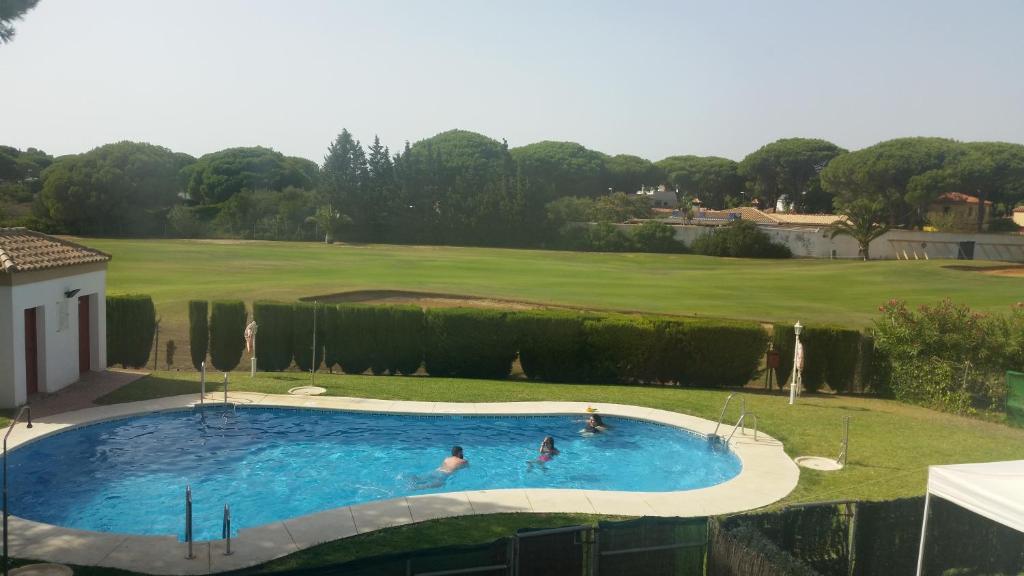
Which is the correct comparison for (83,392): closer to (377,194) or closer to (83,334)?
(83,334)

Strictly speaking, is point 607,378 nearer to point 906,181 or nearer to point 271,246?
point 271,246

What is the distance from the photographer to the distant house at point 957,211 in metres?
74.2

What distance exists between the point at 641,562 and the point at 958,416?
47.8 ft

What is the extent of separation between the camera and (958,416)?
63.6ft

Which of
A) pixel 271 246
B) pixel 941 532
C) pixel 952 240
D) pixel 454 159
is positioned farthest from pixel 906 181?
pixel 941 532

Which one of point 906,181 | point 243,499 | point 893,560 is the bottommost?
point 243,499

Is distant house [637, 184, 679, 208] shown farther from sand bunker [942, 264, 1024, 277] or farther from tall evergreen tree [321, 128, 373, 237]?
sand bunker [942, 264, 1024, 277]

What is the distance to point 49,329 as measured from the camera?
18328 millimetres

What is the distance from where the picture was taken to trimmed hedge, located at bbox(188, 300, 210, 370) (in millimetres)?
22953

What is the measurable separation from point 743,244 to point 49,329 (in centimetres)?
5639

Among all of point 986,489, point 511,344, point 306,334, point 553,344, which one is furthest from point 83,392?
point 986,489

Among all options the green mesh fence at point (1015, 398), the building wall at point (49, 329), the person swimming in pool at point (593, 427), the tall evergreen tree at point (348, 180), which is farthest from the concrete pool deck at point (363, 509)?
the tall evergreen tree at point (348, 180)

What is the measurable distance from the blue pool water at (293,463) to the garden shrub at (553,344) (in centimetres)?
466

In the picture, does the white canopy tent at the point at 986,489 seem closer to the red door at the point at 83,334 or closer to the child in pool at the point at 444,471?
the child in pool at the point at 444,471
